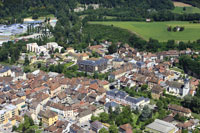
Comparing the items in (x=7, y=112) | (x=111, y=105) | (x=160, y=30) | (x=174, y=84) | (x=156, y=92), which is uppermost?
(x=160, y=30)

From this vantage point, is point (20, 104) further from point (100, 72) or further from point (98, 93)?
point (100, 72)

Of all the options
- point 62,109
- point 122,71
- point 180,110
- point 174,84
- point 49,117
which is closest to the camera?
point 49,117

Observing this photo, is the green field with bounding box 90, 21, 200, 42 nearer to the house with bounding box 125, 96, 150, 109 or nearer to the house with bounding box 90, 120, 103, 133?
the house with bounding box 125, 96, 150, 109

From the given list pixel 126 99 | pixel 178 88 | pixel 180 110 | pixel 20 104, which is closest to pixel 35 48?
pixel 20 104

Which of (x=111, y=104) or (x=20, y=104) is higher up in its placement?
(x=111, y=104)

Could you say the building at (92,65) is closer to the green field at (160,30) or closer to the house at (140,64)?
the house at (140,64)

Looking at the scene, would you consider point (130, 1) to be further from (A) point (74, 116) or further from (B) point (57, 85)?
(A) point (74, 116)
